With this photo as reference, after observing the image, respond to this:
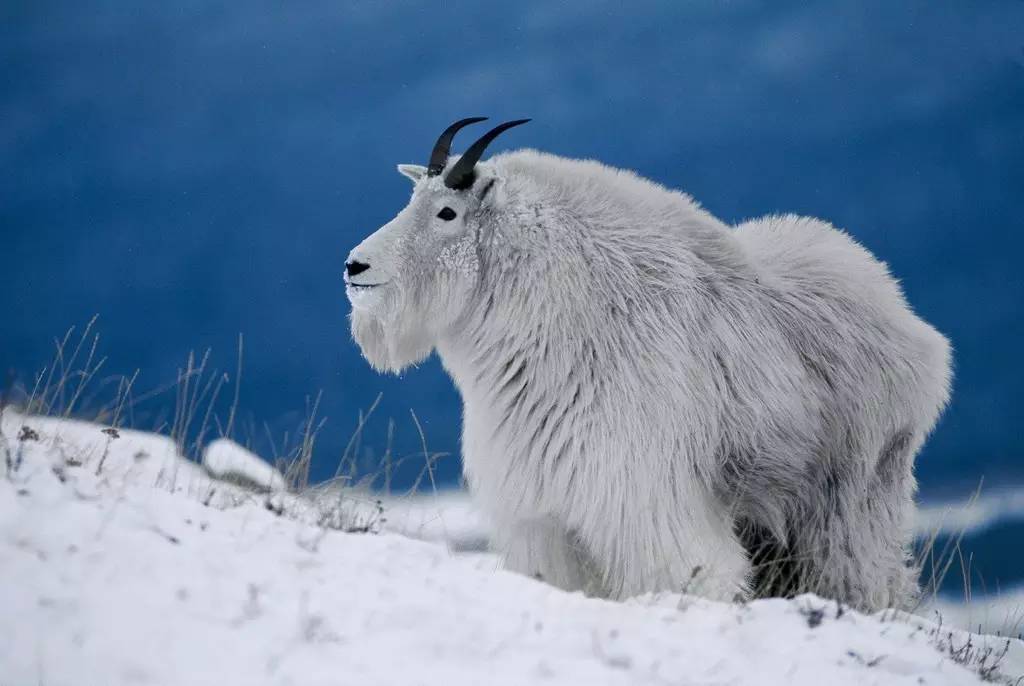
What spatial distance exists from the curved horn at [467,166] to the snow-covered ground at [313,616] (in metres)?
2.22

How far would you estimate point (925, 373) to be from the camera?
229 inches

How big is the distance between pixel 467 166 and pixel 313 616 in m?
3.10

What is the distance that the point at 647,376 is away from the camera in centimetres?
510

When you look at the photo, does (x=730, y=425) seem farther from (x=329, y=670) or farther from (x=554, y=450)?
(x=329, y=670)

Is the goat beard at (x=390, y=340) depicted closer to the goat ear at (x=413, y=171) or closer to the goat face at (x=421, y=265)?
the goat face at (x=421, y=265)

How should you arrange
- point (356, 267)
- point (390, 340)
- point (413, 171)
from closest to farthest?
point (356, 267), point (390, 340), point (413, 171)

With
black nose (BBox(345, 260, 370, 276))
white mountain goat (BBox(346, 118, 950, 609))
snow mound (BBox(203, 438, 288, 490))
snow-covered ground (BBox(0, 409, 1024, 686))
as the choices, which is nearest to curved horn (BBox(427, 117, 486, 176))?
white mountain goat (BBox(346, 118, 950, 609))

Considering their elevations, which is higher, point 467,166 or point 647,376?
point 467,166

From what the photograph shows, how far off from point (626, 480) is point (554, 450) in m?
0.45

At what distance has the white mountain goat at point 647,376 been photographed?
5027 mm

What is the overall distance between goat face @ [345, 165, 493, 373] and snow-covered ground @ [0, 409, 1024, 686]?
153 cm

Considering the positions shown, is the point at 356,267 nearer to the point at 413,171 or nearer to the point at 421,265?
the point at 421,265

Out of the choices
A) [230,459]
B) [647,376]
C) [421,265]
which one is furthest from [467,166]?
[230,459]

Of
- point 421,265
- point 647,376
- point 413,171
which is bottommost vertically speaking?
point 647,376
